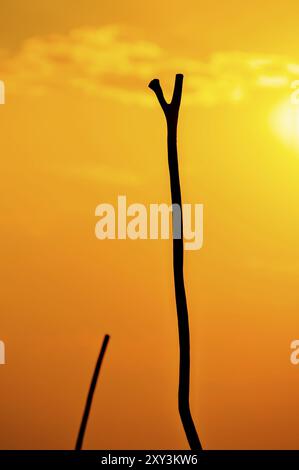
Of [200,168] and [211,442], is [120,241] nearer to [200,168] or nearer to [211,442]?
[200,168]

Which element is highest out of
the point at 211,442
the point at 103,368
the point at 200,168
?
the point at 200,168

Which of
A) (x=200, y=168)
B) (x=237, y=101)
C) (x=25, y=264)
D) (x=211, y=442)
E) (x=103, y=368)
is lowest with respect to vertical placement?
(x=211, y=442)

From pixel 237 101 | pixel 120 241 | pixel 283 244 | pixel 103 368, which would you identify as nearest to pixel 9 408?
pixel 103 368

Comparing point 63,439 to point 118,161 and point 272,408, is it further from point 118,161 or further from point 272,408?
point 118,161

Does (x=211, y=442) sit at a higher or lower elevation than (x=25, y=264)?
lower

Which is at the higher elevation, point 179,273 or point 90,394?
point 179,273

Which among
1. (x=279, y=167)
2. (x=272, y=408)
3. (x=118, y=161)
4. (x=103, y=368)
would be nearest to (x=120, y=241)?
(x=118, y=161)

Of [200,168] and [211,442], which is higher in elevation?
[200,168]
